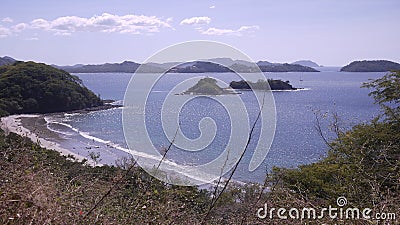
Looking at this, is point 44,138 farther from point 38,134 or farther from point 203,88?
point 203,88

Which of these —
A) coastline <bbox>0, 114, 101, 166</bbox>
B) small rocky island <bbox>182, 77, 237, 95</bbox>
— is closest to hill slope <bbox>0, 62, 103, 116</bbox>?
coastline <bbox>0, 114, 101, 166</bbox>

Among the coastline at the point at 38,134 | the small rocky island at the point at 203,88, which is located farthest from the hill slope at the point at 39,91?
the small rocky island at the point at 203,88

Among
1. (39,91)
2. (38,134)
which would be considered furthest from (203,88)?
(39,91)

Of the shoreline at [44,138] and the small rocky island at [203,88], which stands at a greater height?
the small rocky island at [203,88]

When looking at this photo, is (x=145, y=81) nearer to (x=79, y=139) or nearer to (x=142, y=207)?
(x=142, y=207)

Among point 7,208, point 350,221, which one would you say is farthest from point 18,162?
point 350,221

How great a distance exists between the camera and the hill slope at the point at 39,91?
4269cm

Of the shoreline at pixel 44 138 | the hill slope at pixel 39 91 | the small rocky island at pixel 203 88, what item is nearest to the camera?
the small rocky island at pixel 203 88

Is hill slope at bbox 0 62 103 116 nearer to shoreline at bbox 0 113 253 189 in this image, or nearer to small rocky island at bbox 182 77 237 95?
shoreline at bbox 0 113 253 189

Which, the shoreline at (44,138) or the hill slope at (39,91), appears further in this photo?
the hill slope at (39,91)

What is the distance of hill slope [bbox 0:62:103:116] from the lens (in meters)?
42.7

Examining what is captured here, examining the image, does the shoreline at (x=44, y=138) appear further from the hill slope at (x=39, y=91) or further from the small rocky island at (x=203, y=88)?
the hill slope at (x=39, y=91)

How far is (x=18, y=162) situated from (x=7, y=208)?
2.56ft

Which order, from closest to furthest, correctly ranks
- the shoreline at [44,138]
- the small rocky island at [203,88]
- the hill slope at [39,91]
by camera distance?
the small rocky island at [203,88] → the shoreline at [44,138] → the hill slope at [39,91]
